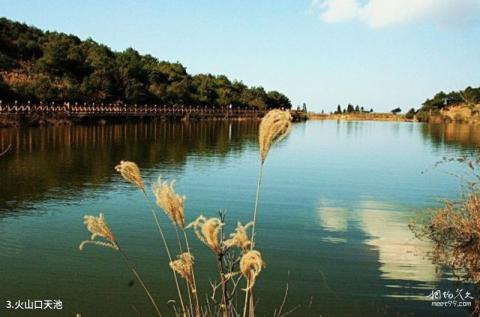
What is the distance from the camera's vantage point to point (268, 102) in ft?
384

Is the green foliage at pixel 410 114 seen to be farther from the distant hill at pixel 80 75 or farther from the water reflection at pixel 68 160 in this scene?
the water reflection at pixel 68 160

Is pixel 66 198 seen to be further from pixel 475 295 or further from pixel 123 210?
pixel 475 295

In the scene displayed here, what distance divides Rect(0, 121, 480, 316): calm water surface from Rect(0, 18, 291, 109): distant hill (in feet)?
122

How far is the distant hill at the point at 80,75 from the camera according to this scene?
194 feet

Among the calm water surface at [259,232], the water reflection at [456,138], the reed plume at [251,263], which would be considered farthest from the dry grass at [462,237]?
the water reflection at [456,138]

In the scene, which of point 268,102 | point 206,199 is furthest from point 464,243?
point 268,102

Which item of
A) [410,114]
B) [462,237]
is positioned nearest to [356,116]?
[410,114]

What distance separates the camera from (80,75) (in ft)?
227

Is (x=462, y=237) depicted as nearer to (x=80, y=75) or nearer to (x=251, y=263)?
(x=251, y=263)

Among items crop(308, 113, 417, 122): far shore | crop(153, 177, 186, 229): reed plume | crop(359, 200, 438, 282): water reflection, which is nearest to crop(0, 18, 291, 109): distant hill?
crop(308, 113, 417, 122): far shore

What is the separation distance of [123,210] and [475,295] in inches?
333

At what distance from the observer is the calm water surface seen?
24.7 feet

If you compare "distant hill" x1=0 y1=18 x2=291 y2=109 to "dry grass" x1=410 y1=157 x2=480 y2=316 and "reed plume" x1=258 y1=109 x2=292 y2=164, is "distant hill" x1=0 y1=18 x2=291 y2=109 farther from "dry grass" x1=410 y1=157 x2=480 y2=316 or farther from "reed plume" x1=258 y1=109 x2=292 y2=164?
"reed plume" x1=258 y1=109 x2=292 y2=164

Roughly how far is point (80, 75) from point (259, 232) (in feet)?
207
